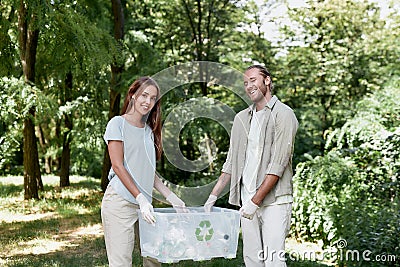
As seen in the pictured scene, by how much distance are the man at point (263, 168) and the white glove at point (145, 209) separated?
431 millimetres

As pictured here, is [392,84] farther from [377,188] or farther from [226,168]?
[226,168]

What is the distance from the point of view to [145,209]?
2572 millimetres

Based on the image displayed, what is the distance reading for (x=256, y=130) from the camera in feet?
9.43

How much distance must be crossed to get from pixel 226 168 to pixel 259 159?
27cm

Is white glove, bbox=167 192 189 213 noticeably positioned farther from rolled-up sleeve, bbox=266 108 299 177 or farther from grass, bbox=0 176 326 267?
grass, bbox=0 176 326 267

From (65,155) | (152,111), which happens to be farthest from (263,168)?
(65,155)

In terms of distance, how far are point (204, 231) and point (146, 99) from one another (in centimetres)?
75

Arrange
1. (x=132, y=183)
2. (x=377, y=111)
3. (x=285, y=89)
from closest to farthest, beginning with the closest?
(x=132, y=183)
(x=377, y=111)
(x=285, y=89)

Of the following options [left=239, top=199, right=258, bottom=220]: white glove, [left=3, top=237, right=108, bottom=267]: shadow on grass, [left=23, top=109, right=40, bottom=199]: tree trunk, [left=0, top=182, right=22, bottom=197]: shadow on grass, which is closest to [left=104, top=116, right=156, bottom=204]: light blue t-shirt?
[left=239, top=199, right=258, bottom=220]: white glove

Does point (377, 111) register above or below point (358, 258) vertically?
above

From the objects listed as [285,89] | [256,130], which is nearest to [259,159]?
[256,130]

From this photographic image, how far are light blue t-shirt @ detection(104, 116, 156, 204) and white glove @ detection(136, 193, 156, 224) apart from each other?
0.12 metres

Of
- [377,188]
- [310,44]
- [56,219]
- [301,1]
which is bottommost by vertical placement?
[56,219]

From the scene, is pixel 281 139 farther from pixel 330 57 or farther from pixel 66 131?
pixel 66 131
